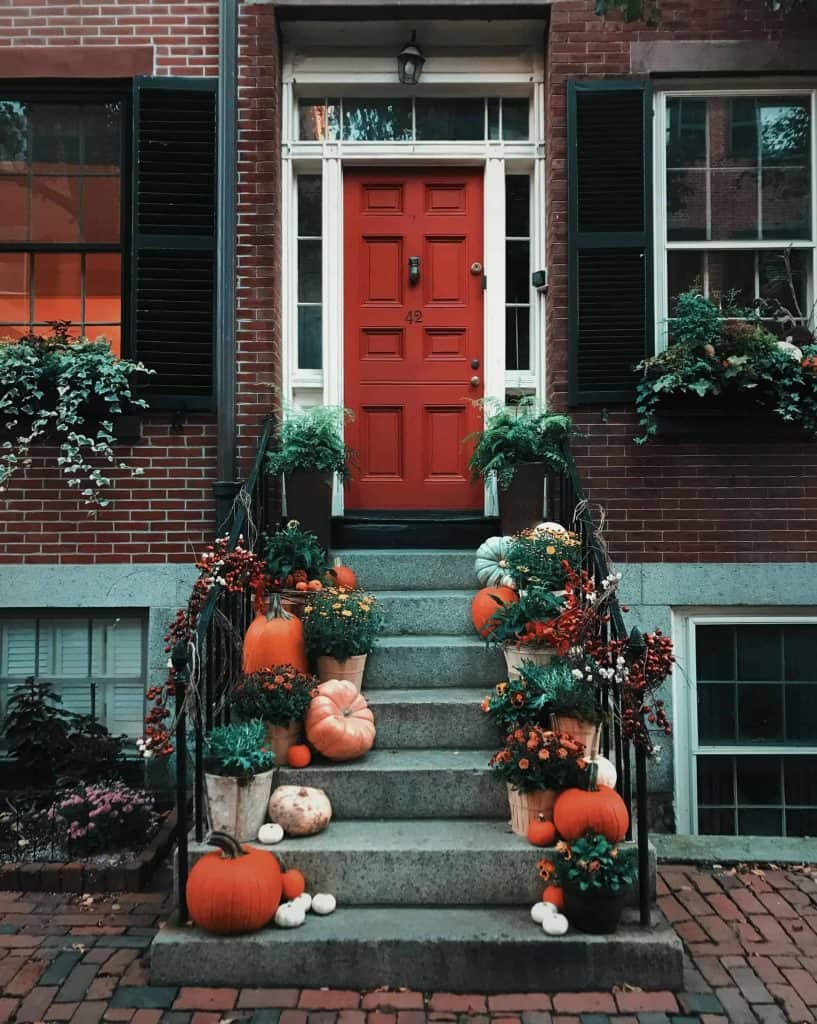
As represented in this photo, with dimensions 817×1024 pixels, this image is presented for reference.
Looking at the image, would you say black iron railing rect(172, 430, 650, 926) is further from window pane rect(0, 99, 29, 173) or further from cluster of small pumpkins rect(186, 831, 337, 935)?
window pane rect(0, 99, 29, 173)

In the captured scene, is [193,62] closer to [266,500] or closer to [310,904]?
[266,500]

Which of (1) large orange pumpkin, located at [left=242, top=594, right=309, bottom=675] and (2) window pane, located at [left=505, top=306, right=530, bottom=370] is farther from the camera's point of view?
(2) window pane, located at [left=505, top=306, right=530, bottom=370]

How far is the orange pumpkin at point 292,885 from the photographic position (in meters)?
3.51

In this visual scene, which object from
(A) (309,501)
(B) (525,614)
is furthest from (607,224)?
(B) (525,614)

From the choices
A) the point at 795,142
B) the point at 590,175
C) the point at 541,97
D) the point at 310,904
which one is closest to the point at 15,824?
the point at 310,904

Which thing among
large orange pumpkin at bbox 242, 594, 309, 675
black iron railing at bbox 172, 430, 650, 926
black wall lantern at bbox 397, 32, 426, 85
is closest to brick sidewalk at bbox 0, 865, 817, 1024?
black iron railing at bbox 172, 430, 650, 926

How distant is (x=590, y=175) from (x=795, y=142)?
140 centimetres

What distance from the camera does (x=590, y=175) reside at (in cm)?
558

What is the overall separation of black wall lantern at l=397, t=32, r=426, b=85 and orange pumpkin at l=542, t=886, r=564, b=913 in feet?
16.1

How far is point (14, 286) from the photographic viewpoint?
5.76 metres

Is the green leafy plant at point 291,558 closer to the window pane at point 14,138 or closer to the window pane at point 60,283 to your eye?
the window pane at point 60,283

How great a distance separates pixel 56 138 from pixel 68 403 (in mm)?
1862

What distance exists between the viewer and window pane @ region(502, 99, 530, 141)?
237 inches

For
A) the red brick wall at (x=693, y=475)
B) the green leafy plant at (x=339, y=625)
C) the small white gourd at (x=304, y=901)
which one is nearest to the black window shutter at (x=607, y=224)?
the red brick wall at (x=693, y=475)
